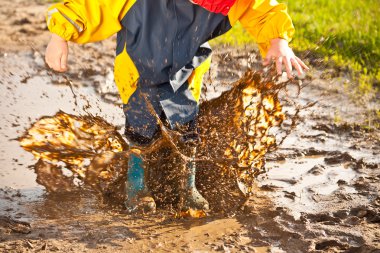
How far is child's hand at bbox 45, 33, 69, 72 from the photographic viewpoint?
3520 mm

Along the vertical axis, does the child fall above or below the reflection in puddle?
above

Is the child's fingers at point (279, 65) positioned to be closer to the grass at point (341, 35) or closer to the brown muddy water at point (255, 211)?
the brown muddy water at point (255, 211)

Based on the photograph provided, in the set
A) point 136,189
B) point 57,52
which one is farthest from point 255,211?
point 57,52

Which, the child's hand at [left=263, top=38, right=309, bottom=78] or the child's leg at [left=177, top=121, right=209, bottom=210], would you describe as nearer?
the child's hand at [left=263, top=38, right=309, bottom=78]

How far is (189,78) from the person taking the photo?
148 inches

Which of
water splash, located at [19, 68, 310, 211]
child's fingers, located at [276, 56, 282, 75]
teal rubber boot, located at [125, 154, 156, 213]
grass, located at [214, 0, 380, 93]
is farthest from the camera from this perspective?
grass, located at [214, 0, 380, 93]

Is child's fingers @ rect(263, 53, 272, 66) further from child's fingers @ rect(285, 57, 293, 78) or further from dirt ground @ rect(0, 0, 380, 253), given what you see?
dirt ground @ rect(0, 0, 380, 253)

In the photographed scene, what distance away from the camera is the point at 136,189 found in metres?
3.80

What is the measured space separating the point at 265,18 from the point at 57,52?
1.04 m

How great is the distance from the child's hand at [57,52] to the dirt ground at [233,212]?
10.3 inches

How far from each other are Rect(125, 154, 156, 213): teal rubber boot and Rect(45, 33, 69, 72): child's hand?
0.62 metres

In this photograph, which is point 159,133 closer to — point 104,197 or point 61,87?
point 104,197

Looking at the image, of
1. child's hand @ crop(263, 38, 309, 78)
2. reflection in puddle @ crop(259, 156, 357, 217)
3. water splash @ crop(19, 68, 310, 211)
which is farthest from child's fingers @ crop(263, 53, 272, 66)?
reflection in puddle @ crop(259, 156, 357, 217)

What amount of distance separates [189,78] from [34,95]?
6.52 feet
